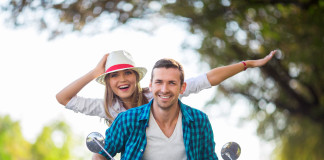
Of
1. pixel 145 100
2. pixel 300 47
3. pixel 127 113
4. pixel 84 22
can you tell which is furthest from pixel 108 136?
pixel 300 47

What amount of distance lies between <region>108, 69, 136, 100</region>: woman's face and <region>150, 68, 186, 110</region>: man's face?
116 centimetres

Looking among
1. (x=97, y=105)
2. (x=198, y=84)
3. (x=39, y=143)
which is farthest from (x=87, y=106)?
(x=39, y=143)

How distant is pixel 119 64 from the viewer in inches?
179

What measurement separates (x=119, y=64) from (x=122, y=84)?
0.58ft

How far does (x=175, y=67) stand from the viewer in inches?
135

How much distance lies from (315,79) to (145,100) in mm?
7323

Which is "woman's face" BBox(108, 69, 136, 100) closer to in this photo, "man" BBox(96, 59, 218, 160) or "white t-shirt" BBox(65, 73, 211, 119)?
"white t-shirt" BBox(65, 73, 211, 119)

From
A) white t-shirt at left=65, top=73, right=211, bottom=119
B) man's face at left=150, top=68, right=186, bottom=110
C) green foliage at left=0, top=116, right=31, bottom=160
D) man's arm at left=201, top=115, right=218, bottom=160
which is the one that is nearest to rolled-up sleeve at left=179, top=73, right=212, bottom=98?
white t-shirt at left=65, top=73, right=211, bottom=119

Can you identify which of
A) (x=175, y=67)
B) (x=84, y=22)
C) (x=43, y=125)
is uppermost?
(x=43, y=125)

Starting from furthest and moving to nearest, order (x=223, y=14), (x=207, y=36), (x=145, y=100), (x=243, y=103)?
(x=243, y=103) → (x=207, y=36) → (x=223, y=14) → (x=145, y=100)

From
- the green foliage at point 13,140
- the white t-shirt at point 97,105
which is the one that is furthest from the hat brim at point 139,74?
the green foliage at point 13,140

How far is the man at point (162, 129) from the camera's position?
336 cm

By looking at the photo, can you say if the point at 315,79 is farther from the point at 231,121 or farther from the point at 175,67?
the point at 175,67

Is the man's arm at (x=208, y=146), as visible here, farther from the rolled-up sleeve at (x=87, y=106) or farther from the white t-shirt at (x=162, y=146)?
the rolled-up sleeve at (x=87, y=106)
